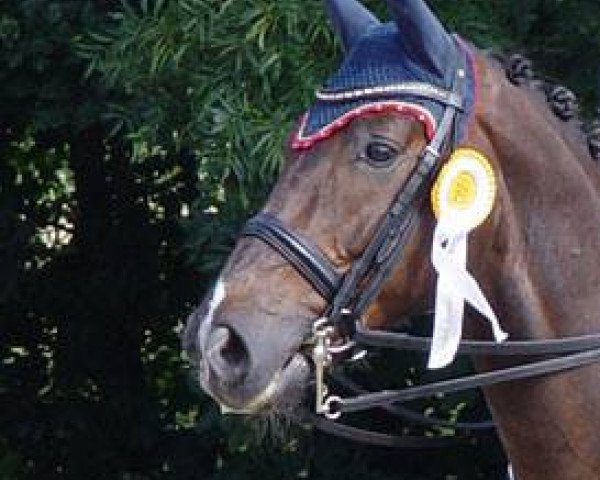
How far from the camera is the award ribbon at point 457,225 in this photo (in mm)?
2715

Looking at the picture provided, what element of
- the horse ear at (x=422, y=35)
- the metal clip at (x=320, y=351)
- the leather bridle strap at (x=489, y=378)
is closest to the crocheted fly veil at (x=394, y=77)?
the horse ear at (x=422, y=35)

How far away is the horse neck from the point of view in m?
2.81

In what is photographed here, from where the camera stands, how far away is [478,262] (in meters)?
2.81

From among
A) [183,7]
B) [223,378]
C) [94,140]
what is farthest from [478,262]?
[94,140]

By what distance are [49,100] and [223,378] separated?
132 inches

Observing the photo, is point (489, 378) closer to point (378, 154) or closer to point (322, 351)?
point (322, 351)

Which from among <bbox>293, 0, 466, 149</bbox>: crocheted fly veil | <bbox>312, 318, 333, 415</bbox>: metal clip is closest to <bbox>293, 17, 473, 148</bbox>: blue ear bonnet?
<bbox>293, 0, 466, 149</bbox>: crocheted fly veil

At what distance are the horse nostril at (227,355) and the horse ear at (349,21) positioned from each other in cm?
60

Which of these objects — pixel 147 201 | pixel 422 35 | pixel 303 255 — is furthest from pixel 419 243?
pixel 147 201

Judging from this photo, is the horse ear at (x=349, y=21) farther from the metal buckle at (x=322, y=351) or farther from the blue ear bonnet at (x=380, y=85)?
the metal buckle at (x=322, y=351)

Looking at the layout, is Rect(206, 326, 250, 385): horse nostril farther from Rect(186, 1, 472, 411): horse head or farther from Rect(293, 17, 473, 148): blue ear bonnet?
Rect(293, 17, 473, 148): blue ear bonnet

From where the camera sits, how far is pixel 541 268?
9.30ft

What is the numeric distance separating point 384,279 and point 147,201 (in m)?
4.39

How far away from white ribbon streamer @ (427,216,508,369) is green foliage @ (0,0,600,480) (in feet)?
1.63
